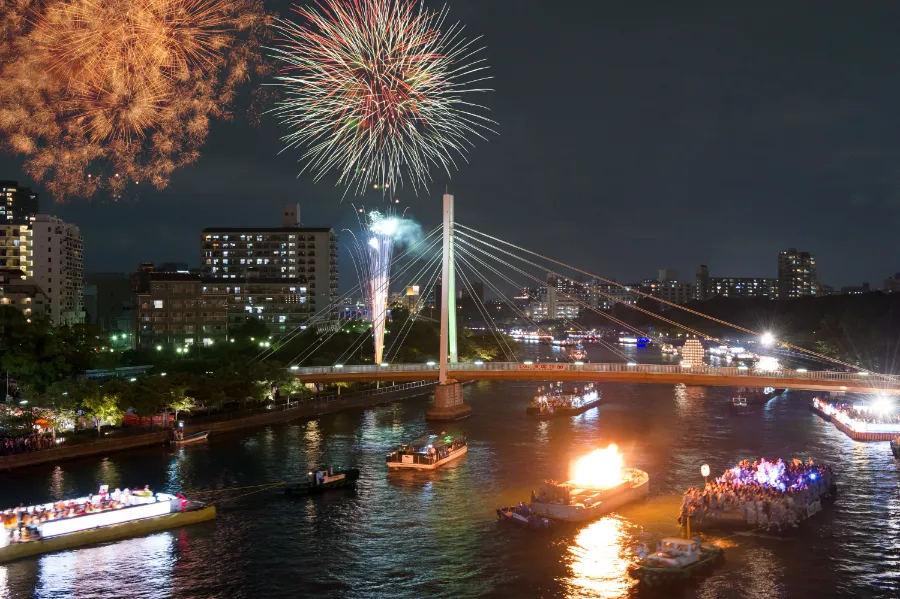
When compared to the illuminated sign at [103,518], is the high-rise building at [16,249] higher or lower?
higher

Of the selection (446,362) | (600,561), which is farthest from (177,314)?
(600,561)

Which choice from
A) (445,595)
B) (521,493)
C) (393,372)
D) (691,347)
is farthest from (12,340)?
(691,347)

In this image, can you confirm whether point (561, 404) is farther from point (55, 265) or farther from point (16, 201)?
point (16, 201)

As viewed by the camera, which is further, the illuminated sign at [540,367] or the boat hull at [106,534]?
the illuminated sign at [540,367]

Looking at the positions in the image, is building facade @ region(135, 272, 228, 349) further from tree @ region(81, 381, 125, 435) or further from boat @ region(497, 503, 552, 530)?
boat @ region(497, 503, 552, 530)


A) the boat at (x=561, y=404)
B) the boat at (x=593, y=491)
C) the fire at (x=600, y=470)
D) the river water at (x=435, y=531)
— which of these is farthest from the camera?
the boat at (x=561, y=404)

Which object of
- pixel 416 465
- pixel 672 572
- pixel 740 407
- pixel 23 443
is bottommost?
pixel 672 572

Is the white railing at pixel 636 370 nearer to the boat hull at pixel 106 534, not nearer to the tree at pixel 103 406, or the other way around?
the tree at pixel 103 406

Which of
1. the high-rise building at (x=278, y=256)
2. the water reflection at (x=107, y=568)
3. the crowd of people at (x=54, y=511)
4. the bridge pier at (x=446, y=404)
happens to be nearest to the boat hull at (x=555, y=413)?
the bridge pier at (x=446, y=404)
